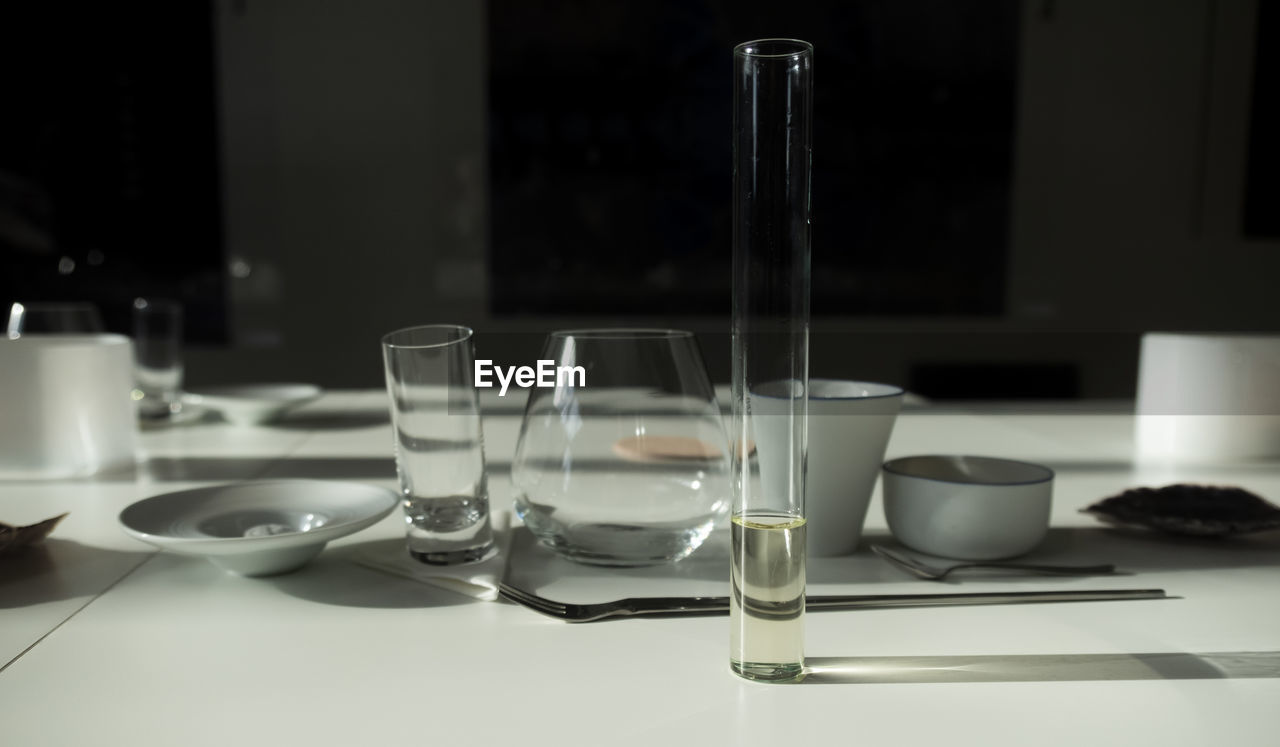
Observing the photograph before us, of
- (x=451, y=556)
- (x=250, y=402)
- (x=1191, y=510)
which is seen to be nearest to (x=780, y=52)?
(x=451, y=556)

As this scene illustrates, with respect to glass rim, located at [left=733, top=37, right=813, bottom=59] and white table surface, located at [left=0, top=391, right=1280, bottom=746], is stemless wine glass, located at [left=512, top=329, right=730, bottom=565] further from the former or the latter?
glass rim, located at [left=733, top=37, right=813, bottom=59]

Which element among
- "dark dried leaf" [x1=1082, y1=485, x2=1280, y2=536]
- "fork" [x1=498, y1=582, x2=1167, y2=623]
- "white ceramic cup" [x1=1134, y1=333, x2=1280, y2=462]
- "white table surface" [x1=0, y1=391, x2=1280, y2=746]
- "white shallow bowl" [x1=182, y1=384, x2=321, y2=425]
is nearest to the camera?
"white table surface" [x1=0, y1=391, x2=1280, y2=746]

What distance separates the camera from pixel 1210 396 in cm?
74

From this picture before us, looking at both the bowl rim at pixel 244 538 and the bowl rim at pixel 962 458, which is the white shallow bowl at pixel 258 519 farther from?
the bowl rim at pixel 962 458

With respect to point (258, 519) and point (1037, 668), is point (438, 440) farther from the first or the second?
point (1037, 668)

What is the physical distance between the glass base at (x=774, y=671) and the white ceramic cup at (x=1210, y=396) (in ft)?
1.73

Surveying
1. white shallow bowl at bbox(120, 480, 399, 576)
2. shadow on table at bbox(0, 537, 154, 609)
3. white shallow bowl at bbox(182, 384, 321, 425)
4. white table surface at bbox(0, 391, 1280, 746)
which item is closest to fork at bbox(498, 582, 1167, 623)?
white table surface at bbox(0, 391, 1280, 746)

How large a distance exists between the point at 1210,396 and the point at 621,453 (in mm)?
517

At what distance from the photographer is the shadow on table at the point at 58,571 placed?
0.49 metres

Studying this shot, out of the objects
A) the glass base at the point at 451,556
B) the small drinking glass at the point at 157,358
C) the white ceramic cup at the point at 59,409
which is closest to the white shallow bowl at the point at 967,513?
the glass base at the point at 451,556

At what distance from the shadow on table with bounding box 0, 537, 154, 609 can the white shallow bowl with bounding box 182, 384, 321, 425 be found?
0.43 metres

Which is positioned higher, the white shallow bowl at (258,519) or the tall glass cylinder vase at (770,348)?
the tall glass cylinder vase at (770,348)

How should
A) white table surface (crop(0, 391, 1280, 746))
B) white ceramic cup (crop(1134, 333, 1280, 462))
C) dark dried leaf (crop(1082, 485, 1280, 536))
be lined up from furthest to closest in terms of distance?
white ceramic cup (crop(1134, 333, 1280, 462)), dark dried leaf (crop(1082, 485, 1280, 536)), white table surface (crop(0, 391, 1280, 746))

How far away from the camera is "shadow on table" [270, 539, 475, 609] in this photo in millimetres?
474
